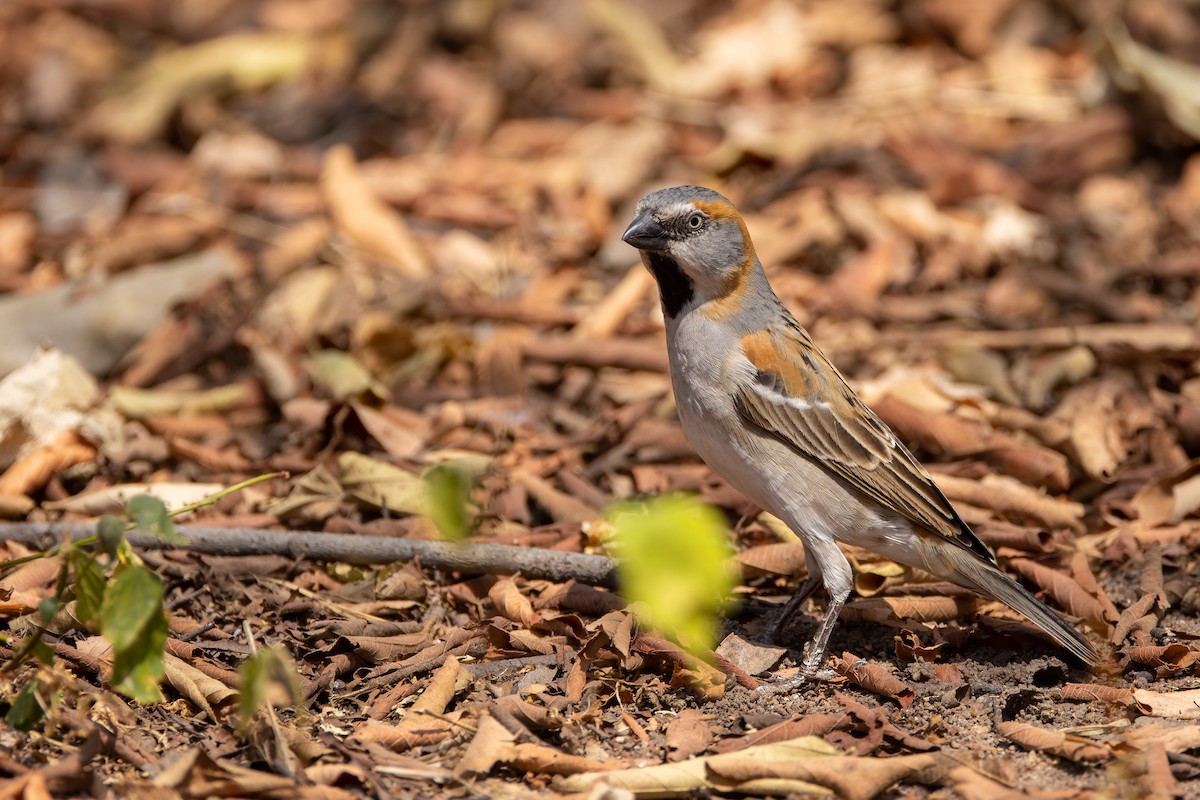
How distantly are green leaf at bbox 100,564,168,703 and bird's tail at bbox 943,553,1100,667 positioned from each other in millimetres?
3315

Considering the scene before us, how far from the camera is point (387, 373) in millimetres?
7910

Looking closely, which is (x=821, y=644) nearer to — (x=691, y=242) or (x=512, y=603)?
(x=512, y=603)

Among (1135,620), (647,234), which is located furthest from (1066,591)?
(647,234)

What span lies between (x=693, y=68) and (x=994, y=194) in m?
3.01

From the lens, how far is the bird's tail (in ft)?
17.4

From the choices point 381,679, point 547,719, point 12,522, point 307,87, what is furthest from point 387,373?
point 307,87

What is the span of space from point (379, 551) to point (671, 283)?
6.07 ft

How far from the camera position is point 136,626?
157 inches

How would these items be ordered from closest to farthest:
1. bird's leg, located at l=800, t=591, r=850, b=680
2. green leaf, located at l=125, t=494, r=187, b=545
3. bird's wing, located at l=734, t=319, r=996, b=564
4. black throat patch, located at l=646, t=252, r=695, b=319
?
green leaf, located at l=125, t=494, r=187, b=545 → bird's leg, located at l=800, t=591, r=850, b=680 → bird's wing, located at l=734, t=319, r=996, b=564 → black throat patch, located at l=646, t=252, r=695, b=319

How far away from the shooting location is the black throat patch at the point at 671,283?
6.11 metres

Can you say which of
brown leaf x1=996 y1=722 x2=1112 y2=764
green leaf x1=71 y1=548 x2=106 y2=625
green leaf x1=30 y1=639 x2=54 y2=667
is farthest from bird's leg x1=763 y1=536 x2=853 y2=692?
green leaf x1=30 y1=639 x2=54 y2=667

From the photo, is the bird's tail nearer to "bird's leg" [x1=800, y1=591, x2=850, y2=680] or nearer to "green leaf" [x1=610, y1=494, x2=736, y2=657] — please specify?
"bird's leg" [x1=800, y1=591, x2=850, y2=680]

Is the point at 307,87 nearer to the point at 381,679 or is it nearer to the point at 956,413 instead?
the point at 956,413

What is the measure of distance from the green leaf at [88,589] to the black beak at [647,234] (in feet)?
9.18
